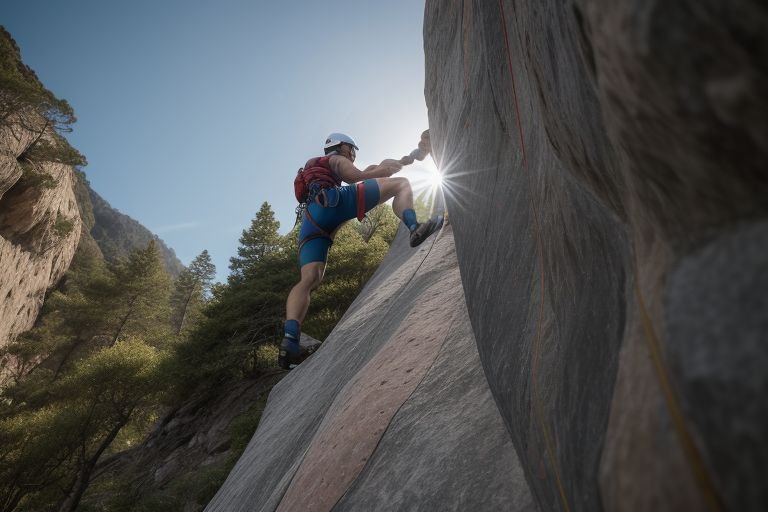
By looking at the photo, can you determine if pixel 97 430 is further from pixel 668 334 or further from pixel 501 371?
pixel 668 334

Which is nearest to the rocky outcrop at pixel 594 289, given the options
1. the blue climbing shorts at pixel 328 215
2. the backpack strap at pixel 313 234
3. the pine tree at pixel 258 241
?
the blue climbing shorts at pixel 328 215

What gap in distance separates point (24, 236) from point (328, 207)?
30.7m

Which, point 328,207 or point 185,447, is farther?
point 185,447

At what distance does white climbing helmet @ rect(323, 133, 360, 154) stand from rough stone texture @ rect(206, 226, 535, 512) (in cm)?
216

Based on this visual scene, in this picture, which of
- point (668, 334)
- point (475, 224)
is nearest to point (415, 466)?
point (475, 224)

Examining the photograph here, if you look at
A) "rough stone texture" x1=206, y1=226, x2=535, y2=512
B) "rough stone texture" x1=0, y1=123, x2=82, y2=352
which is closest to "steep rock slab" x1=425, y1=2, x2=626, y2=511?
"rough stone texture" x1=206, y1=226, x2=535, y2=512

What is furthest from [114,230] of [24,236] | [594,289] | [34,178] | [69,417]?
[594,289]

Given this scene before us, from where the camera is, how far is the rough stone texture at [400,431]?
2.01 metres

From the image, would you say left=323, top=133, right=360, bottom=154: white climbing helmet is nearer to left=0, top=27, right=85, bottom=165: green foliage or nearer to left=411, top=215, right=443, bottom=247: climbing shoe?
left=411, top=215, right=443, bottom=247: climbing shoe

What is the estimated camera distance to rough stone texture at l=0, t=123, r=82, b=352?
20.6 m

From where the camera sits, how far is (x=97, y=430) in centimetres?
1487

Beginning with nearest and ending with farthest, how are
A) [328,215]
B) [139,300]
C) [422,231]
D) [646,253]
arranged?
[646,253]
[422,231]
[328,215]
[139,300]

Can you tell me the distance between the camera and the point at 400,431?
8.52 ft

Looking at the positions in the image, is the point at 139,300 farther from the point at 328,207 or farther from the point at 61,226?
the point at 328,207
